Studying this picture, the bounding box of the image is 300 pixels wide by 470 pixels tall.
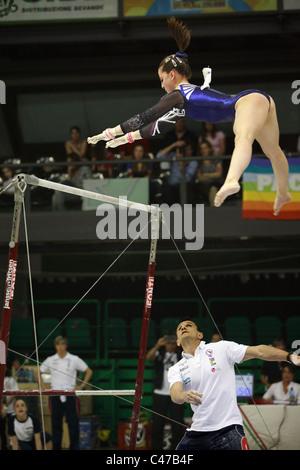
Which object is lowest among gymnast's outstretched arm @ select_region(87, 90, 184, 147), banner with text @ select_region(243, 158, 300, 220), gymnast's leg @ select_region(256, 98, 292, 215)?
gymnast's leg @ select_region(256, 98, 292, 215)

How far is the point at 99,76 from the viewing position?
1309 centimetres

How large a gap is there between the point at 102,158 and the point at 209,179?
1.82m

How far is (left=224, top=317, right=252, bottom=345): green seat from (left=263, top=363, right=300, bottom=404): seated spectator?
8.65ft

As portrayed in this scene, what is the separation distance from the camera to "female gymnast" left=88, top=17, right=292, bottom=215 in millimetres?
4609

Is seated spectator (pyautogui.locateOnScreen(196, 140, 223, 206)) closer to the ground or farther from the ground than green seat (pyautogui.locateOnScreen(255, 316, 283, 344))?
farther from the ground

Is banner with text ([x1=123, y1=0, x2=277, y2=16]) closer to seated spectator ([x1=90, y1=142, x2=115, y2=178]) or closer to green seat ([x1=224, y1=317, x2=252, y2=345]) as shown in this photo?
seated spectator ([x1=90, y1=142, x2=115, y2=178])

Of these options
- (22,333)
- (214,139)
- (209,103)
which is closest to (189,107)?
(209,103)

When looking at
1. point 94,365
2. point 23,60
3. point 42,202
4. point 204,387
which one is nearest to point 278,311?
point 94,365

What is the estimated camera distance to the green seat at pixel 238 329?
39.7ft

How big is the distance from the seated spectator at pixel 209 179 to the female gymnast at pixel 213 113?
17.1 feet

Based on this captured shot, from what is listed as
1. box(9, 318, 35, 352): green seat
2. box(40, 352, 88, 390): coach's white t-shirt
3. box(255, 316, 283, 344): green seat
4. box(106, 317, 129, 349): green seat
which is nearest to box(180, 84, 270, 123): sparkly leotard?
box(40, 352, 88, 390): coach's white t-shirt

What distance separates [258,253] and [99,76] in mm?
4274

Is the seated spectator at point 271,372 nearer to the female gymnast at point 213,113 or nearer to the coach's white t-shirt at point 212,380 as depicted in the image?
the coach's white t-shirt at point 212,380
